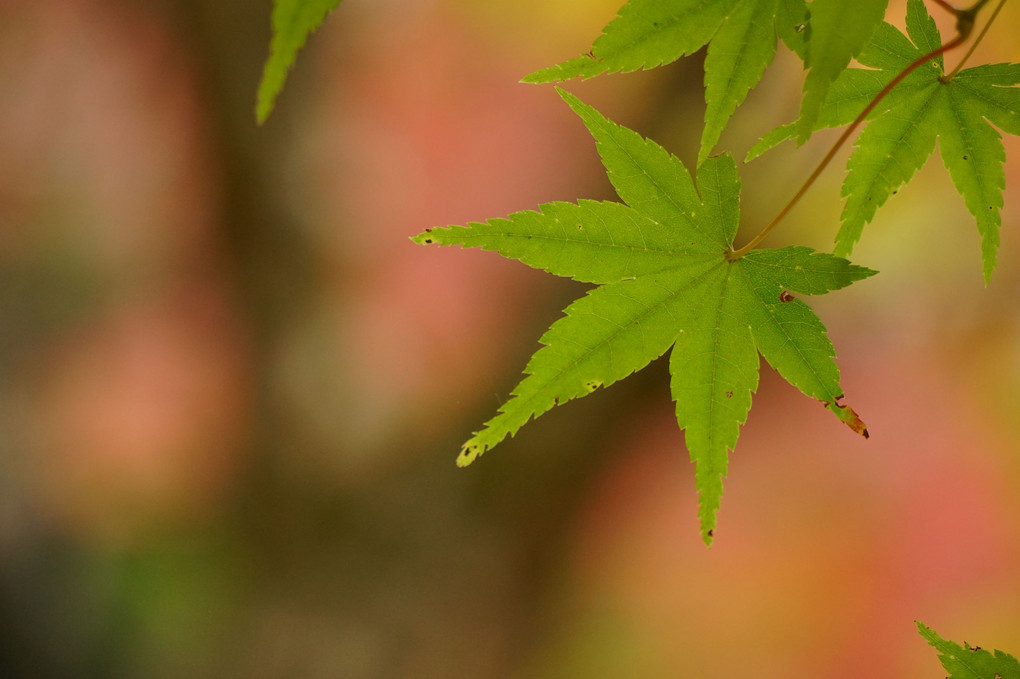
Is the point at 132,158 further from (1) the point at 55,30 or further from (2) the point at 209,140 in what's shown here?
(1) the point at 55,30

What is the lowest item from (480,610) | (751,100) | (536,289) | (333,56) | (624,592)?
(624,592)

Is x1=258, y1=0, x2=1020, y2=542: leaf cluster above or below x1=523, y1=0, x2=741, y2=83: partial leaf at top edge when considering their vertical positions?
below

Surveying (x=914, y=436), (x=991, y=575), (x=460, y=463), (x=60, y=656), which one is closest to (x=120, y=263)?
(x=60, y=656)

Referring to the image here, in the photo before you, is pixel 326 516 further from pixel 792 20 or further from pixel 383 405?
pixel 792 20

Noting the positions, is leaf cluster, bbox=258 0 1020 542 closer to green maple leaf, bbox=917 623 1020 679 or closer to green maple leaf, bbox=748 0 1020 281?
green maple leaf, bbox=748 0 1020 281

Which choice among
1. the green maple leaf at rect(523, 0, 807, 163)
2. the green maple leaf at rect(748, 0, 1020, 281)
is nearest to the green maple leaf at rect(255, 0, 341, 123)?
the green maple leaf at rect(523, 0, 807, 163)

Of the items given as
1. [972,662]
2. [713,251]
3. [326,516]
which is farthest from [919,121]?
[326,516]

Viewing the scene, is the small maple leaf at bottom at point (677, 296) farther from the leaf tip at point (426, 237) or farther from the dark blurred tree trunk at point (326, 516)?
the dark blurred tree trunk at point (326, 516)

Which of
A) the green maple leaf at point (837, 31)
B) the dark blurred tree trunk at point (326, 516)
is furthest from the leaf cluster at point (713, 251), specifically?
the dark blurred tree trunk at point (326, 516)

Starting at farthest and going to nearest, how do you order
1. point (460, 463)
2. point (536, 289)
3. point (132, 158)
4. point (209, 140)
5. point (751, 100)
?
1. point (132, 158)
2. point (209, 140)
3. point (536, 289)
4. point (751, 100)
5. point (460, 463)
